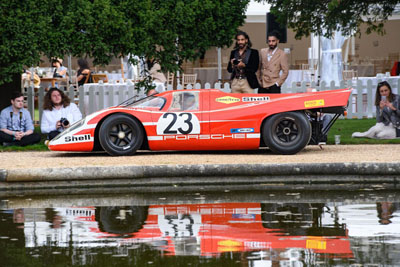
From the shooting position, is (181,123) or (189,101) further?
(189,101)

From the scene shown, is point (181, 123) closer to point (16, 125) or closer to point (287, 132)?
point (287, 132)

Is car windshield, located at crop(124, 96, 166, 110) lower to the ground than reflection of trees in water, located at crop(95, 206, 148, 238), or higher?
higher

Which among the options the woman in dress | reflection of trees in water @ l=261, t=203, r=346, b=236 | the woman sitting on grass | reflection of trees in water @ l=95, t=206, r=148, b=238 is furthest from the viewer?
the woman in dress

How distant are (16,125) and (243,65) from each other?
155 inches

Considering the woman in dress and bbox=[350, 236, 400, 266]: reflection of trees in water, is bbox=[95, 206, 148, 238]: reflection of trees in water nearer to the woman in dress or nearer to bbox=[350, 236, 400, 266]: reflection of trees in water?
bbox=[350, 236, 400, 266]: reflection of trees in water

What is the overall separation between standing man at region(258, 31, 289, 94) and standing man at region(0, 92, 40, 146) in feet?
13.0

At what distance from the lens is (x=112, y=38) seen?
1467 centimetres

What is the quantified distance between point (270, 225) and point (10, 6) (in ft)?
25.9

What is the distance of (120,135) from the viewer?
12.3 m

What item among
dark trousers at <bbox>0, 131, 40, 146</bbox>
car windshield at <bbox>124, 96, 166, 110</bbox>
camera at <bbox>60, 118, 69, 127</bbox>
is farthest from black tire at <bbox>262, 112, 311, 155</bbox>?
dark trousers at <bbox>0, 131, 40, 146</bbox>

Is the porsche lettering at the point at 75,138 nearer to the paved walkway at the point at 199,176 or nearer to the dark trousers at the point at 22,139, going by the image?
the paved walkway at the point at 199,176

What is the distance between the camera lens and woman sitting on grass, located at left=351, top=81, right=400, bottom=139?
1454 cm

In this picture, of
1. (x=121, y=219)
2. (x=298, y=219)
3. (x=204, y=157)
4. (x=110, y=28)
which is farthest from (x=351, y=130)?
(x=121, y=219)

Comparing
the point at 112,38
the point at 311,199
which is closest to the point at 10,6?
the point at 112,38
